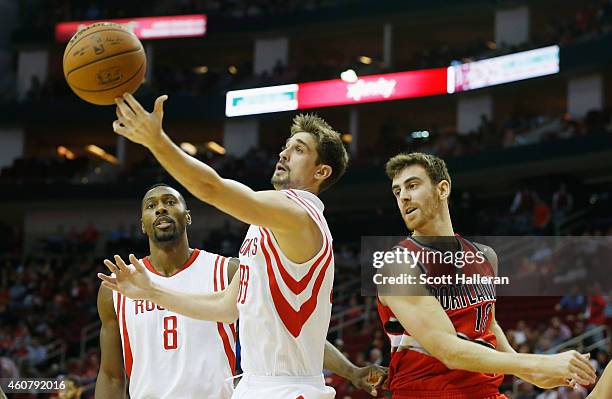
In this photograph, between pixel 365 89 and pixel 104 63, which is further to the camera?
pixel 365 89

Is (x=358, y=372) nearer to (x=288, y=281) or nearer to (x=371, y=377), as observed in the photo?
(x=371, y=377)

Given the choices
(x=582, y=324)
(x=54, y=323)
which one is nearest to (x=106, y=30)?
(x=582, y=324)

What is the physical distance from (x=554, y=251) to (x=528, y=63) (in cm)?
896

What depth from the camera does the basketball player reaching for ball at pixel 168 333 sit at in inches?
220

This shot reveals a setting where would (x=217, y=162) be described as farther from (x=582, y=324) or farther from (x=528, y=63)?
(x=582, y=324)

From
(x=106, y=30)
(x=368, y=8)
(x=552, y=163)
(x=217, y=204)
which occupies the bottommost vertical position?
(x=217, y=204)

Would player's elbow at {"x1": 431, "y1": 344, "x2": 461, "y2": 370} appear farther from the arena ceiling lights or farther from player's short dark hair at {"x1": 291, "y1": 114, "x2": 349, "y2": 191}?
the arena ceiling lights

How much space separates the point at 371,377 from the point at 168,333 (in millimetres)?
1479

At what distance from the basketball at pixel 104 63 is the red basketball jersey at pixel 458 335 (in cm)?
156

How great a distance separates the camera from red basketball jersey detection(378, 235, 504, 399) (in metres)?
4.42

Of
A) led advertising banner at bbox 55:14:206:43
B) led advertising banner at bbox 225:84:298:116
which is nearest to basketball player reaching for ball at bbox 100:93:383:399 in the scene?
led advertising banner at bbox 225:84:298:116

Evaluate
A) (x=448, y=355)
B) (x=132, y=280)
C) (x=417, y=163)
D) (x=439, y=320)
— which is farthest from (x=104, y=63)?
(x=448, y=355)

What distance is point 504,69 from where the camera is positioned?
2444cm

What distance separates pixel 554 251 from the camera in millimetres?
16266
